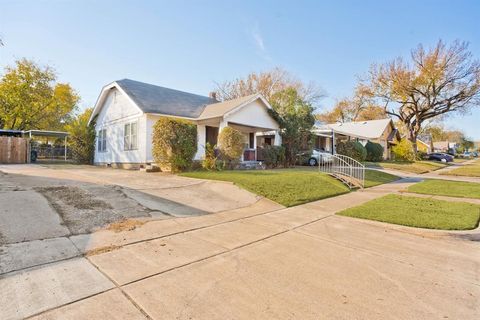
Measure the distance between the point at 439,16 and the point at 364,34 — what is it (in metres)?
4.15

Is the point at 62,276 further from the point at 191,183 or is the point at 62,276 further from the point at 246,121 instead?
the point at 246,121

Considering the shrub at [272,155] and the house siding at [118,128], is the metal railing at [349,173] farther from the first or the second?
the house siding at [118,128]

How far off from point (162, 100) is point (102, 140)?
23.1 ft

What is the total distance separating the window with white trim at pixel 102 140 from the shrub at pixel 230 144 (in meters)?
11.4

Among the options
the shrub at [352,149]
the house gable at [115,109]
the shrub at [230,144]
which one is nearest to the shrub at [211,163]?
the shrub at [230,144]

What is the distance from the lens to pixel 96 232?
446cm

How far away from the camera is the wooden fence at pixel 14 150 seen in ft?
Answer: 60.6

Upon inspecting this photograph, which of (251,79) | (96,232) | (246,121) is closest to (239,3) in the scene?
(246,121)

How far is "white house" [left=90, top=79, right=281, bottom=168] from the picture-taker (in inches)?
577

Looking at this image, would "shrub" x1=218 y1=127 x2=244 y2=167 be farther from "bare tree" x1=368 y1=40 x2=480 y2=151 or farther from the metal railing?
"bare tree" x1=368 y1=40 x2=480 y2=151

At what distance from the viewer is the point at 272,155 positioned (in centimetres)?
1622

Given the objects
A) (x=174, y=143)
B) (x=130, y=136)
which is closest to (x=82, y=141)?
(x=130, y=136)

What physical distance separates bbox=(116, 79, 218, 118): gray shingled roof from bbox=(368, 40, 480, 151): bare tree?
2723 cm

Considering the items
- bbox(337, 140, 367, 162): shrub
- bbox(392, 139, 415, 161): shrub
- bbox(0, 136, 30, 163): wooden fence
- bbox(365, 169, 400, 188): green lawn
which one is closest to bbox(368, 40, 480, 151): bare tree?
bbox(392, 139, 415, 161): shrub
